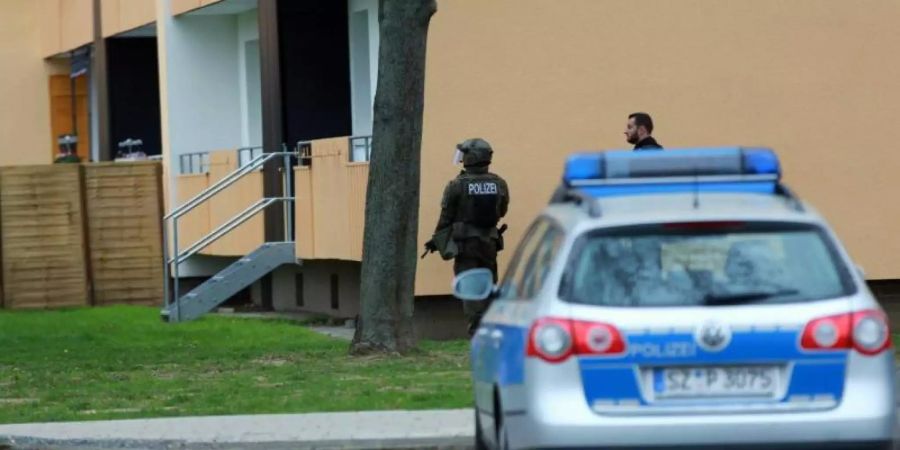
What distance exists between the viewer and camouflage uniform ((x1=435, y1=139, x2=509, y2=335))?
1706 centimetres

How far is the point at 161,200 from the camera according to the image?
30.8m

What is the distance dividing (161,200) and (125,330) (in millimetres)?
6832

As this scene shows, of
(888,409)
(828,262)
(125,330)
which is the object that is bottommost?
(125,330)

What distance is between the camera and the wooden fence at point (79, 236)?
30328mm

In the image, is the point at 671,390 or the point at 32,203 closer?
the point at 671,390

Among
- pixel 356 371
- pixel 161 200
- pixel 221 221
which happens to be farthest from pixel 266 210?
pixel 356 371

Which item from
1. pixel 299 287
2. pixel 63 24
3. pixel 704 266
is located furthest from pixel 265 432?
pixel 63 24

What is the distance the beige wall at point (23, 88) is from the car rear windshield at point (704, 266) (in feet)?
106

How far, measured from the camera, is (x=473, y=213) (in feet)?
56.2

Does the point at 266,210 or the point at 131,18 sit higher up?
the point at 131,18

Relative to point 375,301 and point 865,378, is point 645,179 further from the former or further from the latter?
point 375,301

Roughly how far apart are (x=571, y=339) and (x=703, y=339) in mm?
522

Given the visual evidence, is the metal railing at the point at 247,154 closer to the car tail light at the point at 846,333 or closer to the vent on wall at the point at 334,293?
the vent on wall at the point at 334,293

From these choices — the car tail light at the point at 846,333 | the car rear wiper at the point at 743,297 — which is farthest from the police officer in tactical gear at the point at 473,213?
the car tail light at the point at 846,333
